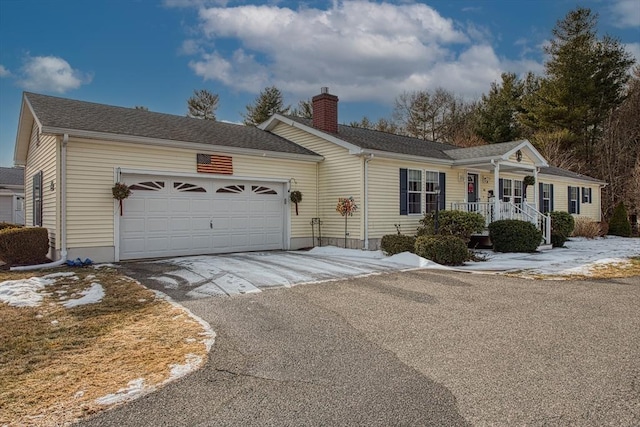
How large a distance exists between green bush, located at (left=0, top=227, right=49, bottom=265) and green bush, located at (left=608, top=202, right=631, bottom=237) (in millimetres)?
26261

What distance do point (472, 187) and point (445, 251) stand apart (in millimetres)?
7222

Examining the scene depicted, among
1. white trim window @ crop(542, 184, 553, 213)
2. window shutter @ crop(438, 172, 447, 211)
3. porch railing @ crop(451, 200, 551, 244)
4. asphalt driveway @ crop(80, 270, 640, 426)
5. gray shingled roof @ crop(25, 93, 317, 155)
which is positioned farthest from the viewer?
white trim window @ crop(542, 184, 553, 213)

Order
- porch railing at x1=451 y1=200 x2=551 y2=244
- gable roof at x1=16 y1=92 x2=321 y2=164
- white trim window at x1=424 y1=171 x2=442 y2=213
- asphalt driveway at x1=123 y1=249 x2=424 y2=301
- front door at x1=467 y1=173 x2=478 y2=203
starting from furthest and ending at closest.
Result: front door at x1=467 y1=173 x2=478 y2=203 → white trim window at x1=424 y1=171 x2=442 y2=213 → porch railing at x1=451 y1=200 x2=551 y2=244 → gable roof at x1=16 y1=92 x2=321 y2=164 → asphalt driveway at x1=123 y1=249 x2=424 y2=301

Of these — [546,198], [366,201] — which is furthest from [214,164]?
[546,198]

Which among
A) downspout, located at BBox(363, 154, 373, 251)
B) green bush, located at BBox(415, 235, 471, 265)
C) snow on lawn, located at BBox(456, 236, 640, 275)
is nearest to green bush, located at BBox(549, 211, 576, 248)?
snow on lawn, located at BBox(456, 236, 640, 275)

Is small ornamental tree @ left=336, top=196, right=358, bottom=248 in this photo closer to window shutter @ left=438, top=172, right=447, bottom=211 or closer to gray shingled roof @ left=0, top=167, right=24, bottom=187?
window shutter @ left=438, top=172, right=447, bottom=211

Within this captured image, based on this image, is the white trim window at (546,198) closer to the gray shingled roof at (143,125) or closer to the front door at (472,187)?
the front door at (472,187)

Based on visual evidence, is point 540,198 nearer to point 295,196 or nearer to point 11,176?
point 295,196

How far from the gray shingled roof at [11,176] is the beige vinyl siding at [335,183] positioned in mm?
21987

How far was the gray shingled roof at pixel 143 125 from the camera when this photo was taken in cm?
1022

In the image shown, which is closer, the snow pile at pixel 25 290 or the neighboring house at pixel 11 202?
the snow pile at pixel 25 290

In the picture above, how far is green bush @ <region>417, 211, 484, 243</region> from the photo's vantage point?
13.4 m

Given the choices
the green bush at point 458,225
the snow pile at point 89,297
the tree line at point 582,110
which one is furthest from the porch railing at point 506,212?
the tree line at point 582,110

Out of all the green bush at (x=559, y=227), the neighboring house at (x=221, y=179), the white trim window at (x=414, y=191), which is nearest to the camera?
the neighboring house at (x=221, y=179)
